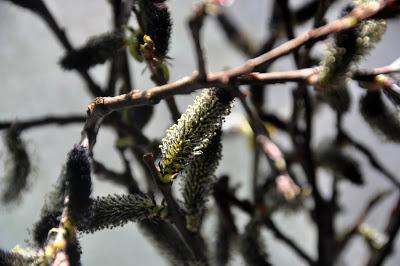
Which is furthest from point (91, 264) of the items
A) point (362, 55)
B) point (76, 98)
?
point (362, 55)

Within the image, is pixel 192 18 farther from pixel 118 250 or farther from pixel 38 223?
pixel 118 250

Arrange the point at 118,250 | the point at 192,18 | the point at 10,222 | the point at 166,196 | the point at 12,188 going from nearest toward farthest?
the point at 192,18
the point at 166,196
the point at 12,188
the point at 10,222
the point at 118,250

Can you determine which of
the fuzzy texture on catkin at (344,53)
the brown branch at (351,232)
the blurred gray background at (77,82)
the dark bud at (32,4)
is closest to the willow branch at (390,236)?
the brown branch at (351,232)

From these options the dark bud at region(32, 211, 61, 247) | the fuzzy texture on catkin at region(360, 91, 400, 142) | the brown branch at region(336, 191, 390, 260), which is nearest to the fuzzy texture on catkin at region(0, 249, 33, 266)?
the dark bud at region(32, 211, 61, 247)

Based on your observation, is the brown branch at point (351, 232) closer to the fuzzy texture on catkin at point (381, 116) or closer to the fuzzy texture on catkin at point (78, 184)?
the fuzzy texture on catkin at point (381, 116)

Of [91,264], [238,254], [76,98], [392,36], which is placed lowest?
[238,254]

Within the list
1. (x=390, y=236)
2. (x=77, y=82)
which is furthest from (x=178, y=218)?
(x=77, y=82)
